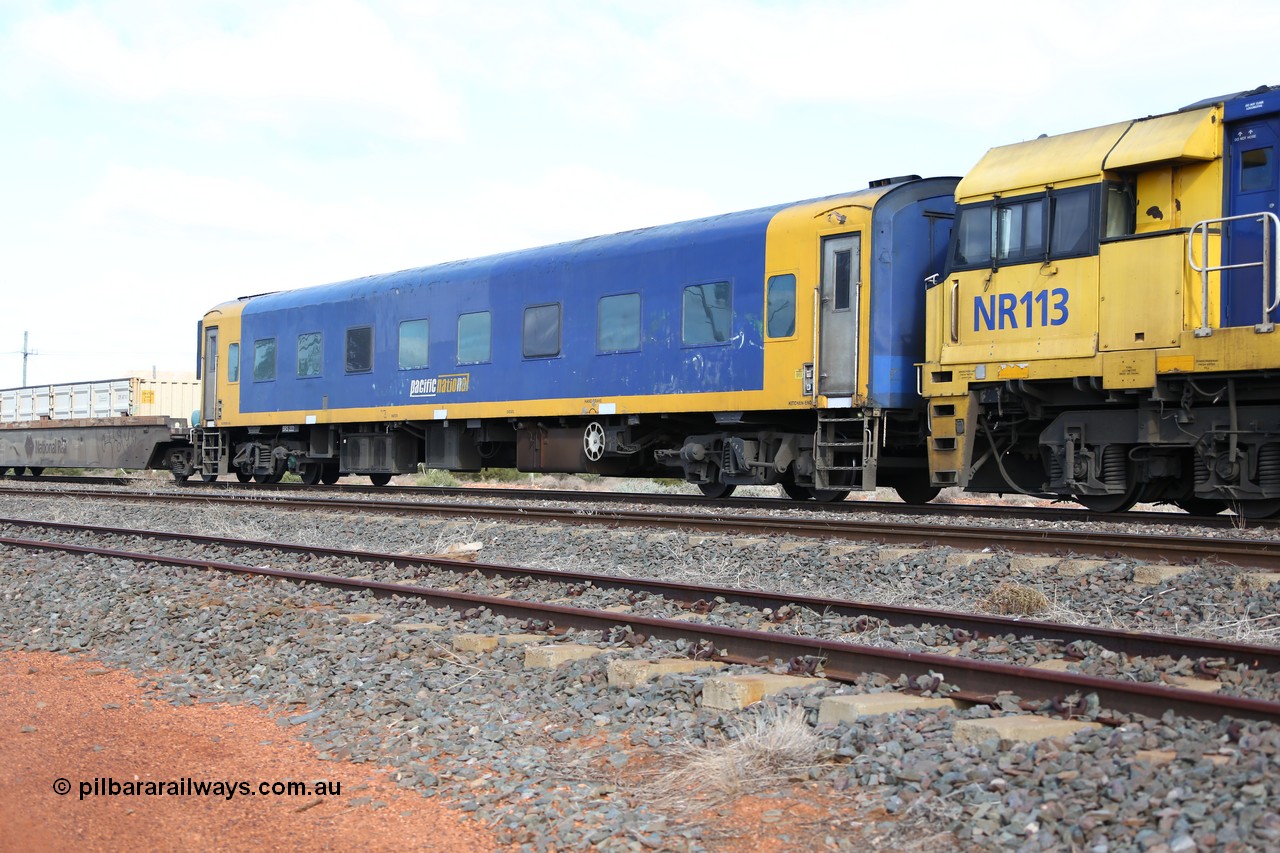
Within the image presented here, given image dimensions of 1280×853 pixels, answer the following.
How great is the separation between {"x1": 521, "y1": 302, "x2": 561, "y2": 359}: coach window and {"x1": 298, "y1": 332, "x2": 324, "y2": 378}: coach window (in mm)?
5423

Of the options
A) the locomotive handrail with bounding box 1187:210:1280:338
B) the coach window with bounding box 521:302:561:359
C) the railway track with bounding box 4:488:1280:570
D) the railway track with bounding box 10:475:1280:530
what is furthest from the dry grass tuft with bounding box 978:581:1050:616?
the coach window with bounding box 521:302:561:359

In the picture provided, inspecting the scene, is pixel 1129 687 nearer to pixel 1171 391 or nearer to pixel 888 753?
pixel 888 753

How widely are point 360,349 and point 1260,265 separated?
553 inches

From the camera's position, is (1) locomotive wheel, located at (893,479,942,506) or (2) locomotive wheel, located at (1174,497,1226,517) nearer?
(2) locomotive wheel, located at (1174,497,1226,517)

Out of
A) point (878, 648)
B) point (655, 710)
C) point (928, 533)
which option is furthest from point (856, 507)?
point (655, 710)

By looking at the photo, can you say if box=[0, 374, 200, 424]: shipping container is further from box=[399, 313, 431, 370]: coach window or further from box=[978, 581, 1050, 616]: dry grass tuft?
box=[978, 581, 1050, 616]: dry grass tuft

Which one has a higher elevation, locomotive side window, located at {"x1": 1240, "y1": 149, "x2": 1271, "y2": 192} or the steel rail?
locomotive side window, located at {"x1": 1240, "y1": 149, "x2": 1271, "y2": 192}

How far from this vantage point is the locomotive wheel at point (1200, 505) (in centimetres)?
1109

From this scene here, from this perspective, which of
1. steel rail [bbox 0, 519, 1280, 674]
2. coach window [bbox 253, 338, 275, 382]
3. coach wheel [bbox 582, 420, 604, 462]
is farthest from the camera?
coach window [bbox 253, 338, 275, 382]

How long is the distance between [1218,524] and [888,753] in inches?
295

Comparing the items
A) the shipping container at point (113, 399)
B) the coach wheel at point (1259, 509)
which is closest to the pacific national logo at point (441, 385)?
the shipping container at point (113, 399)

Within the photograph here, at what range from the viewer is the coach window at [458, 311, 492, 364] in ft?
56.4

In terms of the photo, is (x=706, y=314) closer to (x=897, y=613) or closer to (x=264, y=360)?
(x=897, y=613)

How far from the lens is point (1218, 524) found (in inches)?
413
